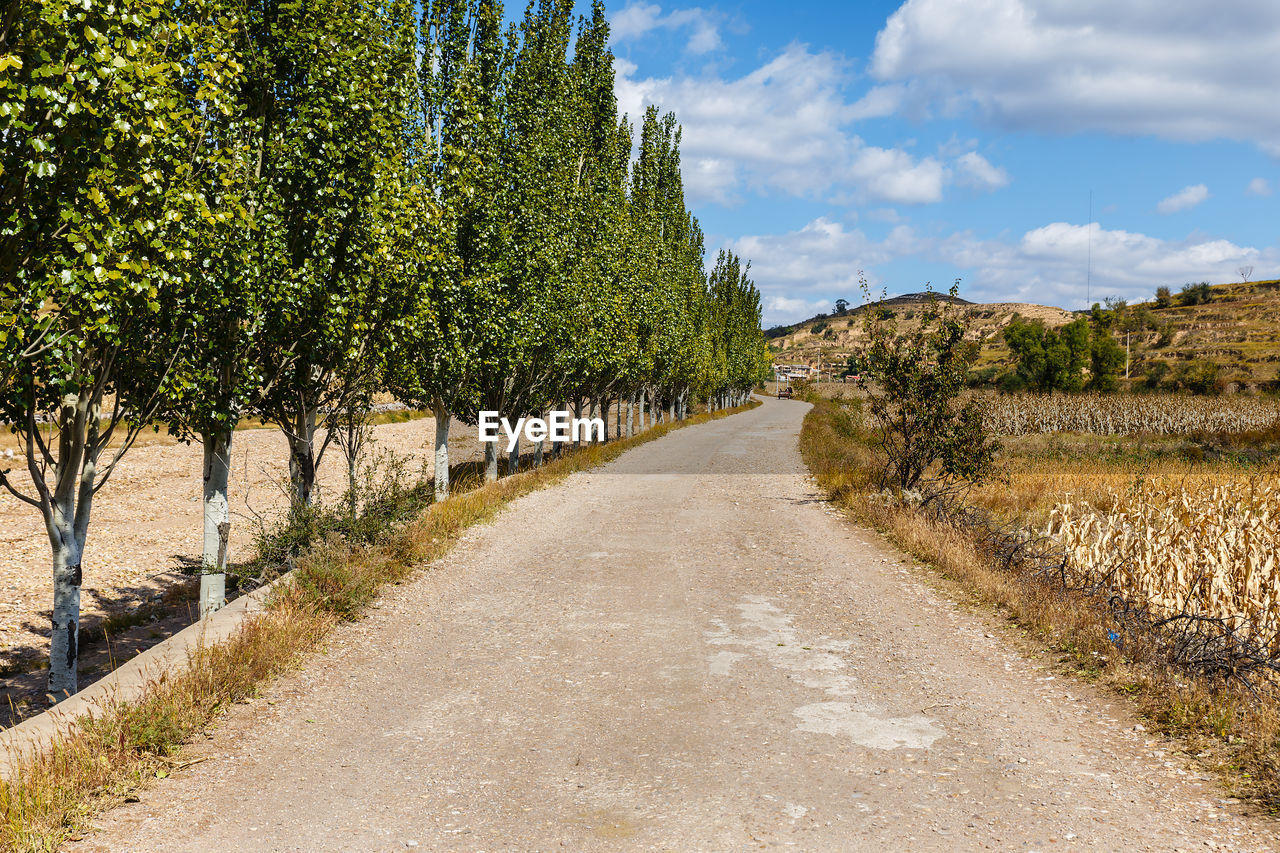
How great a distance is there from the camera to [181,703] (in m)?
5.65

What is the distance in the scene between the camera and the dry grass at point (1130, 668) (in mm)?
5207

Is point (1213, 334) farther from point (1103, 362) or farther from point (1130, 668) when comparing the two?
point (1130, 668)

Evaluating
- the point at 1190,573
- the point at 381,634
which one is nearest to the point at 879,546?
the point at 1190,573

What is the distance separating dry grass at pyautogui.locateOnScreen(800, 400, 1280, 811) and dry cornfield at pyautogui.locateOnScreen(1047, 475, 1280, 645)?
0.81 meters

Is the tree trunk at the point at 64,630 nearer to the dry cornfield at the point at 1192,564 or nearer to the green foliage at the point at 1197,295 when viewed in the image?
the dry cornfield at the point at 1192,564

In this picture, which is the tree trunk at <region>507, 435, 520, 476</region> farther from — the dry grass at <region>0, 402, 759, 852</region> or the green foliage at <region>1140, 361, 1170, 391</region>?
the green foliage at <region>1140, 361, 1170, 391</region>

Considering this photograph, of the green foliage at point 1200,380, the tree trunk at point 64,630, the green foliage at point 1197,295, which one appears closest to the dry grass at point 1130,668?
the tree trunk at point 64,630

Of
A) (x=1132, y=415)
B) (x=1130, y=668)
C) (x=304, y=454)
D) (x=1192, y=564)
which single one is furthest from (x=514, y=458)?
(x=1132, y=415)

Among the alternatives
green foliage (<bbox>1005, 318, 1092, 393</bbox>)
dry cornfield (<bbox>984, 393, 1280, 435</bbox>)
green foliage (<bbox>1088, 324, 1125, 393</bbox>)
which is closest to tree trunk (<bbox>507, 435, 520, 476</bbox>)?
dry cornfield (<bbox>984, 393, 1280, 435</bbox>)

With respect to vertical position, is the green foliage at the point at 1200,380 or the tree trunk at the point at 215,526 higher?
the green foliage at the point at 1200,380

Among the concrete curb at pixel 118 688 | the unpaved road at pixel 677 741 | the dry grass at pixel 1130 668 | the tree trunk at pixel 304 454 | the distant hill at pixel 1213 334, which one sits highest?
the distant hill at pixel 1213 334

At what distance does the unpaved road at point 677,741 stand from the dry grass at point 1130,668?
27cm

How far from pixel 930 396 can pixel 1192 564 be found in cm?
552

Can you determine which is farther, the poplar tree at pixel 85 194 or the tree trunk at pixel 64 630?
the tree trunk at pixel 64 630
